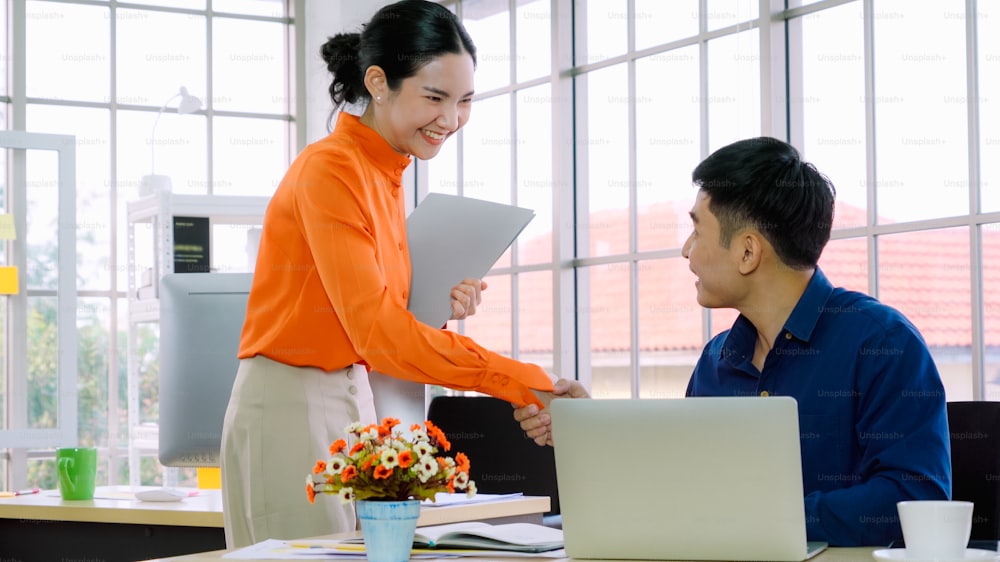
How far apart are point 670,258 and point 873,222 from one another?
37.1 inches

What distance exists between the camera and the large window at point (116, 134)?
536cm

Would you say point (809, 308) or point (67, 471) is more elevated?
point (809, 308)

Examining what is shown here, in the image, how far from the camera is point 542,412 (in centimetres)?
198

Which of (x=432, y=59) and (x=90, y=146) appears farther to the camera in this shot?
(x=90, y=146)

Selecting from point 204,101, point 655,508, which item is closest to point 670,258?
point 204,101

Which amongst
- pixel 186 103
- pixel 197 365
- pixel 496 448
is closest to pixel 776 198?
pixel 197 365

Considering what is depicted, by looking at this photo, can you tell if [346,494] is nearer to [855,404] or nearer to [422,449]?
[422,449]

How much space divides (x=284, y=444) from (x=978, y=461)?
132 centimetres

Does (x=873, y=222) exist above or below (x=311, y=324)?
above

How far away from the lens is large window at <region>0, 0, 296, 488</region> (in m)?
5.36

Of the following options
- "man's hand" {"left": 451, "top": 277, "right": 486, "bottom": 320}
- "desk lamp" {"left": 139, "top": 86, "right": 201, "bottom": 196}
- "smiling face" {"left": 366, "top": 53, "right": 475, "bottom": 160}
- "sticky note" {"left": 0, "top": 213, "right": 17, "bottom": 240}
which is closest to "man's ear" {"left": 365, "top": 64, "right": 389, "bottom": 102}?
"smiling face" {"left": 366, "top": 53, "right": 475, "bottom": 160}

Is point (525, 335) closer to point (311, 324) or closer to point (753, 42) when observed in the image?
point (753, 42)

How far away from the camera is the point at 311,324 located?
1890mm

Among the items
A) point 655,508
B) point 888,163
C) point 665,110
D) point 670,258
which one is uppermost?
point 665,110
